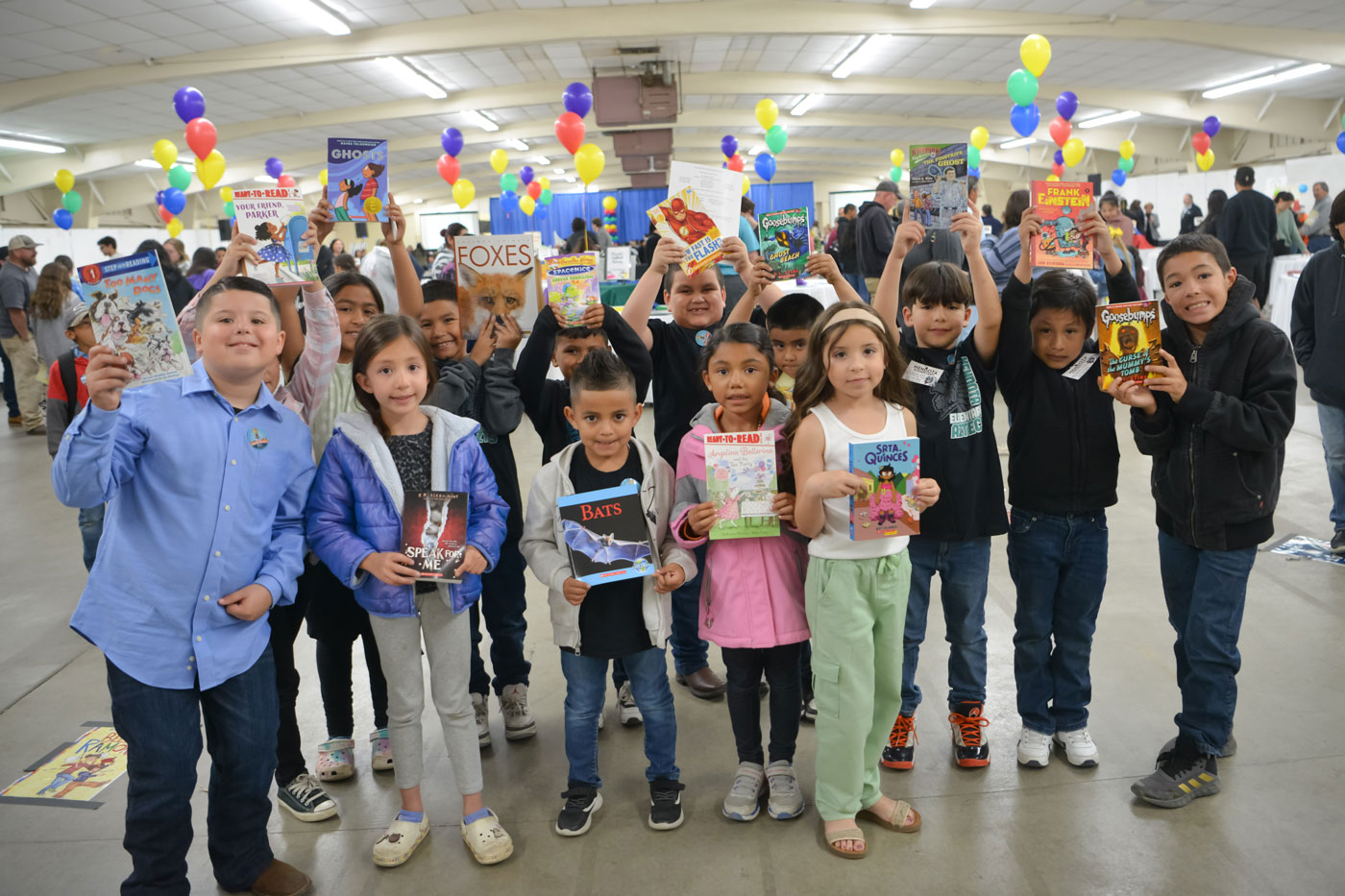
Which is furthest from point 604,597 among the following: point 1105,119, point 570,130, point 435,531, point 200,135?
point 1105,119

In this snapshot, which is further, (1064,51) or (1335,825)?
(1064,51)

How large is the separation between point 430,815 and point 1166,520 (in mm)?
2222

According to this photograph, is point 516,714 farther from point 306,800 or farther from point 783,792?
point 783,792

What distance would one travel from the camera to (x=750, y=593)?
2258mm

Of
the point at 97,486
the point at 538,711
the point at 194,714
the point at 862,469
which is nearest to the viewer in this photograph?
the point at 97,486

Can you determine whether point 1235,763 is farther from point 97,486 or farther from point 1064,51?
point 1064,51

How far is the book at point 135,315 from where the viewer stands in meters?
1.66

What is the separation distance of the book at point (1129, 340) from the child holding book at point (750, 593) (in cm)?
82

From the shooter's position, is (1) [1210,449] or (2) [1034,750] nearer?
(1) [1210,449]

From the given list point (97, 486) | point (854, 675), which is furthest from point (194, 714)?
point (854, 675)

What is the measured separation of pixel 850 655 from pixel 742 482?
0.50 m

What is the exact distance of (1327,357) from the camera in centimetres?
388

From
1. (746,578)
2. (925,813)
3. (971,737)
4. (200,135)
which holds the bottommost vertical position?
(925,813)

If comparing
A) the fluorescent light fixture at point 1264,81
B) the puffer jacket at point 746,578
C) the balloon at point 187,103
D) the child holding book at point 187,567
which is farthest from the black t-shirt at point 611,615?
the fluorescent light fixture at point 1264,81
